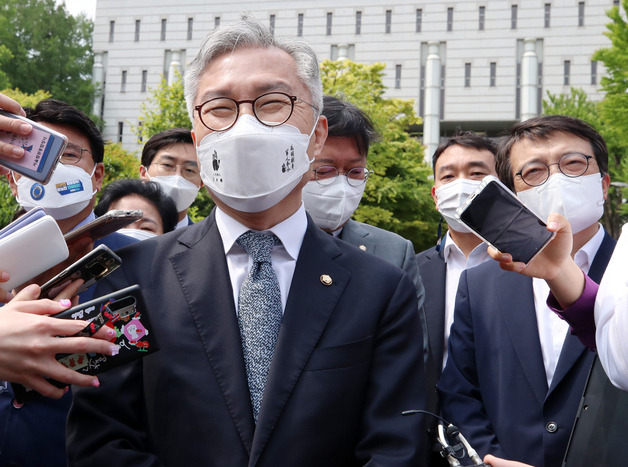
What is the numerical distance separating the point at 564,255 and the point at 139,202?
356cm

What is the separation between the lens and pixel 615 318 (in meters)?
2.03

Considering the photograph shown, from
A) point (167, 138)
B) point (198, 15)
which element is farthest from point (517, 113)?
point (167, 138)

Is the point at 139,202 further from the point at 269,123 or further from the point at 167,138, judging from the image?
the point at 269,123

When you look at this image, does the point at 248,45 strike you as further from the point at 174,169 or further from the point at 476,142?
the point at 174,169

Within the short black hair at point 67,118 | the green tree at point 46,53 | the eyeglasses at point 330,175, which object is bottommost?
the eyeglasses at point 330,175

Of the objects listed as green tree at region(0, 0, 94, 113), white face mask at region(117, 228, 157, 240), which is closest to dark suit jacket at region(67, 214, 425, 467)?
white face mask at region(117, 228, 157, 240)

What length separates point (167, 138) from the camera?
633cm

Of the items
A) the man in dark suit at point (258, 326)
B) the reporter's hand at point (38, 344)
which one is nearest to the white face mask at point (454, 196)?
the man in dark suit at point (258, 326)

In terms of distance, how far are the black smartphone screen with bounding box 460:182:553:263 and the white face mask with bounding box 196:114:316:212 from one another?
74cm

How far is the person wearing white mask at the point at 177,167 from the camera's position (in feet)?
20.5

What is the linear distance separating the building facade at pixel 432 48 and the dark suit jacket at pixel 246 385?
142 feet

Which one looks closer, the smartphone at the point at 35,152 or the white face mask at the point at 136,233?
the smartphone at the point at 35,152

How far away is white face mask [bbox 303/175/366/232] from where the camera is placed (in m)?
4.01

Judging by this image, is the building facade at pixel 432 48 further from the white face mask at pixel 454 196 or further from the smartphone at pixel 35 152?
the smartphone at pixel 35 152
